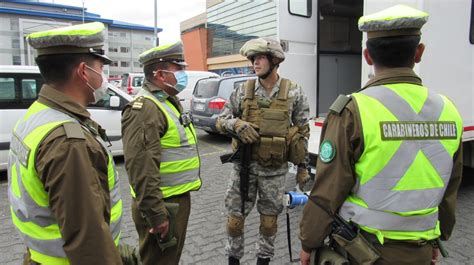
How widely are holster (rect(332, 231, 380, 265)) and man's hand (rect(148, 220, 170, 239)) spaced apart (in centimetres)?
107

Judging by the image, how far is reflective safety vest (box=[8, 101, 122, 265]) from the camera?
1357 mm

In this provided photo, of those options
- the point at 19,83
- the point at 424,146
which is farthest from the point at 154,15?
the point at 424,146

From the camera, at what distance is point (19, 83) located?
6266mm

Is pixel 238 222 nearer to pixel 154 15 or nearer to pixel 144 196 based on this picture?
pixel 144 196

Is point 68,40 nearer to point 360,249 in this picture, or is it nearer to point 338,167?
point 338,167

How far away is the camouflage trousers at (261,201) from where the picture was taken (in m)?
3.24

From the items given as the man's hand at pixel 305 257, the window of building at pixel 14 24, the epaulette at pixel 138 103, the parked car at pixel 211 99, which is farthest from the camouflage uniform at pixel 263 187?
the window of building at pixel 14 24

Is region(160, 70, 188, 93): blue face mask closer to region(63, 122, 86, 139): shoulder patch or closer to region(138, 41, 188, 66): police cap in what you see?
region(138, 41, 188, 66): police cap

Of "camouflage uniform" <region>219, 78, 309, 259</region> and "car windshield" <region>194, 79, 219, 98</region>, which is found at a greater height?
"car windshield" <region>194, 79, 219, 98</region>

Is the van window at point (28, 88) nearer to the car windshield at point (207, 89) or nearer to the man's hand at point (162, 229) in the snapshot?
the car windshield at point (207, 89)

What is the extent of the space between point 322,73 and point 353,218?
11.8ft

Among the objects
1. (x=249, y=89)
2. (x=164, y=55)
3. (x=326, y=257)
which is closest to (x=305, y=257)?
(x=326, y=257)

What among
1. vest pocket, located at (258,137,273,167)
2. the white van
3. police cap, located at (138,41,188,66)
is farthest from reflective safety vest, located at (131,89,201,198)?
the white van

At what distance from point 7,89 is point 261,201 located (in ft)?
16.4
